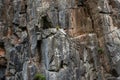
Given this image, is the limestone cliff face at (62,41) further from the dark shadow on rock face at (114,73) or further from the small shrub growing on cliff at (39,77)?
the small shrub growing on cliff at (39,77)

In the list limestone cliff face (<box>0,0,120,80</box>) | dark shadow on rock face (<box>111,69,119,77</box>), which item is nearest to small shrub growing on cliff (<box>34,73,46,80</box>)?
limestone cliff face (<box>0,0,120,80</box>)

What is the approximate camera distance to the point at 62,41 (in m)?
26.2

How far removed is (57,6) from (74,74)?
6.96m

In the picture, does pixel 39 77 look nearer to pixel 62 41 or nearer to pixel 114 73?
pixel 62 41

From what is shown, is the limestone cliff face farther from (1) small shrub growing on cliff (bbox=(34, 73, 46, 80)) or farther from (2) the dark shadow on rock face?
(1) small shrub growing on cliff (bbox=(34, 73, 46, 80))

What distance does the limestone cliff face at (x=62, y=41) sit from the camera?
25.8 meters

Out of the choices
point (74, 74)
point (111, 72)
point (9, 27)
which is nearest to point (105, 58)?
point (111, 72)

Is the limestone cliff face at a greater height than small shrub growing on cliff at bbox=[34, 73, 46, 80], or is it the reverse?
the limestone cliff face

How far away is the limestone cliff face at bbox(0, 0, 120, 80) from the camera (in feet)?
84.8

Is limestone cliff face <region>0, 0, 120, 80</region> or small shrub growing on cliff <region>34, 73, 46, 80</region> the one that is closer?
small shrub growing on cliff <region>34, 73, 46, 80</region>

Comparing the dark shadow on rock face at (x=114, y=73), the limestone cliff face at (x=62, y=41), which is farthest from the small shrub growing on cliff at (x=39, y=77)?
the dark shadow on rock face at (x=114, y=73)

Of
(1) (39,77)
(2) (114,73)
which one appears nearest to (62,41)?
(1) (39,77)

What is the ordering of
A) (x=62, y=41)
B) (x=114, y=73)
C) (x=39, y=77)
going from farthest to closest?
1. (x=114, y=73)
2. (x=62, y=41)
3. (x=39, y=77)

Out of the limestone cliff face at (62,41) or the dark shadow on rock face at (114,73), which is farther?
the dark shadow on rock face at (114,73)
